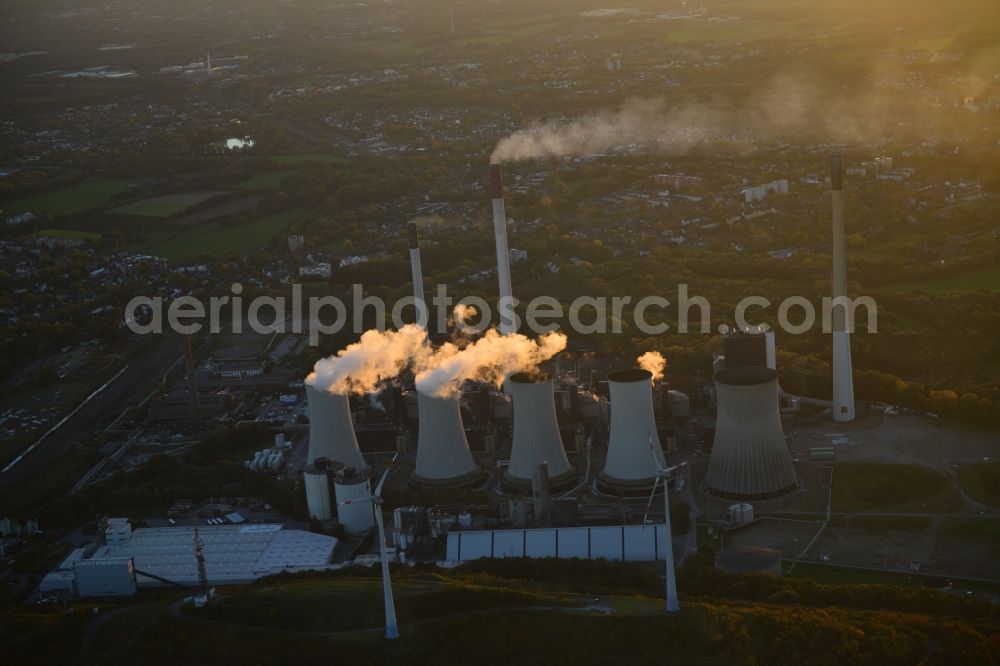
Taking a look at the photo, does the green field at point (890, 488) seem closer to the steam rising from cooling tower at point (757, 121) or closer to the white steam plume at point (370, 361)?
the white steam plume at point (370, 361)

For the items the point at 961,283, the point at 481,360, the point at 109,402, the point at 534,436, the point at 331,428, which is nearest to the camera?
the point at 534,436

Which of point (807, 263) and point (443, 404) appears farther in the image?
point (807, 263)

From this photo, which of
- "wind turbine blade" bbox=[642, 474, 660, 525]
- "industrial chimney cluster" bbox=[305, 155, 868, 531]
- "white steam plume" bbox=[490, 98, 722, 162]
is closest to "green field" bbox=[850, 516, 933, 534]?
"industrial chimney cluster" bbox=[305, 155, 868, 531]

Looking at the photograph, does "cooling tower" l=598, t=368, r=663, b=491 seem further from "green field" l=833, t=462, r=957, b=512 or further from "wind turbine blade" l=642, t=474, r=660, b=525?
"green field" l=833, t=462, r=957, b=512

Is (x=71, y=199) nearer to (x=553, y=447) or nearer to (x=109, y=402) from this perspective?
(x=109, y=402)

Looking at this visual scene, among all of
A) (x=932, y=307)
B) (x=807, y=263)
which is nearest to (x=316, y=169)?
(x=807, y=263)

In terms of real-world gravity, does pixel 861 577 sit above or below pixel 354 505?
below

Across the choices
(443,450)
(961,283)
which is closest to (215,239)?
(961,283)

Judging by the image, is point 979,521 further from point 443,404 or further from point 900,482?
point 443,404
